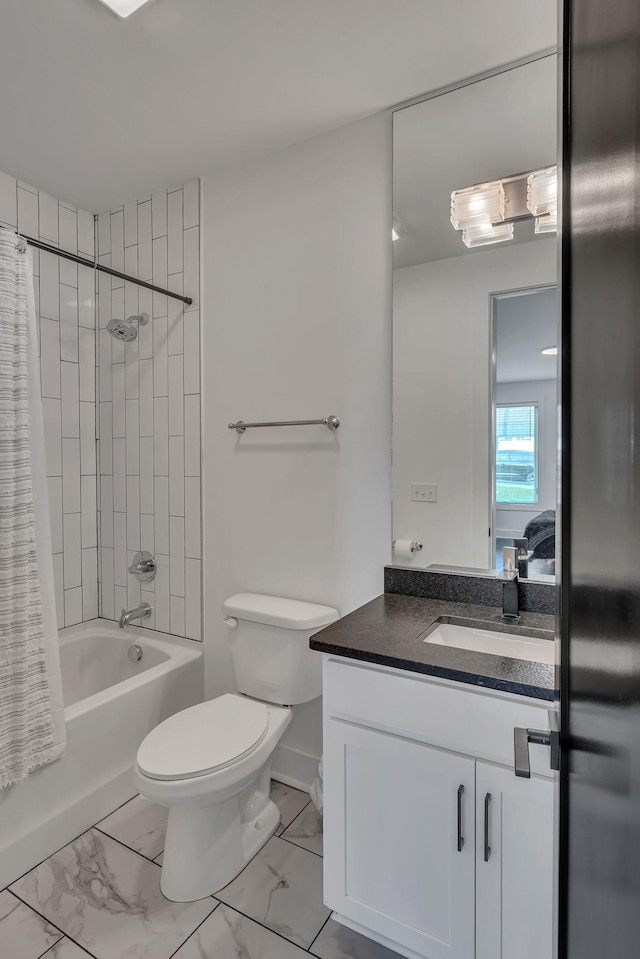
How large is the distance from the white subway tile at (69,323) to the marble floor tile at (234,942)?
2.33 metres

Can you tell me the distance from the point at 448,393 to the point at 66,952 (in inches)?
76.1

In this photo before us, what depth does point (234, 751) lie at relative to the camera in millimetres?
→ 1515

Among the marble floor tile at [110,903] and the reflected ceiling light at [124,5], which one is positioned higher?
the reflected ceiling light at [124,5]

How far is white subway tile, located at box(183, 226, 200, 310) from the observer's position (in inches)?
88.9

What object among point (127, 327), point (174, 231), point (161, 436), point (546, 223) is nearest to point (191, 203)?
point (174, 231)

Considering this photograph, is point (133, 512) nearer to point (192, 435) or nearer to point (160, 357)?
point (192, 435)

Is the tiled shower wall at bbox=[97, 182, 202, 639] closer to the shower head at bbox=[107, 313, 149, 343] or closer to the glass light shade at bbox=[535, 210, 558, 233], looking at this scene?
the shower head at bbox=[107, 313, 149, 343]

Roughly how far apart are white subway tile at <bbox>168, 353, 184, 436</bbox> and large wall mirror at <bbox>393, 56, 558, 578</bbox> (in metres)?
1.05

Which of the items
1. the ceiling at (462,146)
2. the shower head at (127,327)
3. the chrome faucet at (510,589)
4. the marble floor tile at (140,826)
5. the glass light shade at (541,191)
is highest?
the ceiling at (462,146)

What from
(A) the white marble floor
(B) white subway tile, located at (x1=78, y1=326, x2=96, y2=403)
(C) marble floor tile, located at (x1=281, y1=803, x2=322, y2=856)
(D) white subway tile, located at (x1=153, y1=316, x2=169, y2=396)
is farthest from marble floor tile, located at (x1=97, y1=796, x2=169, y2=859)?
(B) white subway tile, located at (x1=78, y1=326, x2=96, y2=403)

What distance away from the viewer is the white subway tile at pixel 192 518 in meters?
2.29

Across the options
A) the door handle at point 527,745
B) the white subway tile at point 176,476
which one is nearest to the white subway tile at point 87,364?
the white subway tile at point 176,476

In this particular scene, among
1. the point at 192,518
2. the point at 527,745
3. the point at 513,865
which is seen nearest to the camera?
the point at 527,745

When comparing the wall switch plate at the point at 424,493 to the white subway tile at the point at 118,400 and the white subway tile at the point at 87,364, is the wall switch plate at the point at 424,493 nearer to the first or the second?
the white subway tile at the point at 118,400
